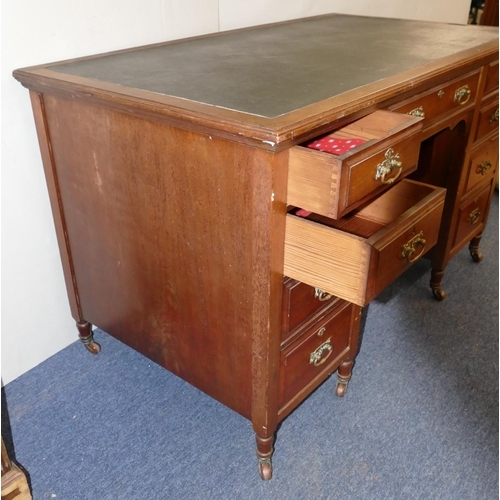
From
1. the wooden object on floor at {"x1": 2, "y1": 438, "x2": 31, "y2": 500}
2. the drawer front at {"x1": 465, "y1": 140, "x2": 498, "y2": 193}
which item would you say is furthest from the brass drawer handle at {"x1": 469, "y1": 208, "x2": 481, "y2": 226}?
the wooden object on floor at {"x1": 2, "y1": 438, "x2": 31, "y2": 500}

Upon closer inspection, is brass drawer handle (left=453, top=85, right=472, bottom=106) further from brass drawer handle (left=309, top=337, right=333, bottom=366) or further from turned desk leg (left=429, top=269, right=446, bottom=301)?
brass drawer handle (left=309, top=337, right=333, bottom=366)

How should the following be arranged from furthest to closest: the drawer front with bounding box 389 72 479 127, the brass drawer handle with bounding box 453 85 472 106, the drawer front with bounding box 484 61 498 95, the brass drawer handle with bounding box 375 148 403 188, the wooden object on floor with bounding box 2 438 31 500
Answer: the drawer front with bounding box 484 61 498 95
the brass drawer handle with bounding box 453 85 472 106
the drawer front with bounding box 389 72 479 127
the wooden object on floor with bounding box 2 438 31 500
the brass drawer handle with bounding box 375 148 403 188

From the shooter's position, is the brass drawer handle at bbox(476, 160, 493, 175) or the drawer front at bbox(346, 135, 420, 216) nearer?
the drawer front at bbox(346, 135, 420, 216)

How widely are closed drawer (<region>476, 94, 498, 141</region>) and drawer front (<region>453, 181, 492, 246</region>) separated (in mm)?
210

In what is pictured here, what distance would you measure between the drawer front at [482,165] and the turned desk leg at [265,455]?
0.98 m

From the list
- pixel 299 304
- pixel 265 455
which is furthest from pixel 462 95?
pixel 265 455

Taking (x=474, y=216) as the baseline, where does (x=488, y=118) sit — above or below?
above

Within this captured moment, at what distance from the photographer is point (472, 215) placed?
1.80 metres

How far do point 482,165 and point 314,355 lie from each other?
901 mm

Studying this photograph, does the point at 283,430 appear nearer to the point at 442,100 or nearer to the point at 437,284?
the point at 437,284

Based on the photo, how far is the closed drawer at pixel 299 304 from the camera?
3.43ft

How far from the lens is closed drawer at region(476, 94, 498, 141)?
5.17 feet

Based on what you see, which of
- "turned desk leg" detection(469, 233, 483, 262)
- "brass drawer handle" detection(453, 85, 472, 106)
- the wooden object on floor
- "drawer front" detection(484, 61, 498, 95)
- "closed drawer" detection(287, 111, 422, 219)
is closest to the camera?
"closed drawer" detection(287, 111, 422, 219)

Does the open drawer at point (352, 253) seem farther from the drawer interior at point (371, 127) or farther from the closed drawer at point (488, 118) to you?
the closed drawer at point (488, 118)
